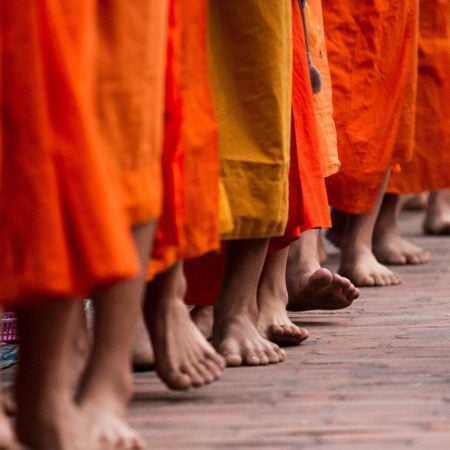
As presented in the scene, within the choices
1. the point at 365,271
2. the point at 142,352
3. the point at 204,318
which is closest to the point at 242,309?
the point at 142,352

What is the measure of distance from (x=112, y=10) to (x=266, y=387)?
1033 millimetres

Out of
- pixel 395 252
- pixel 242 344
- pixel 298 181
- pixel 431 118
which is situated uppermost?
pixel 298 181

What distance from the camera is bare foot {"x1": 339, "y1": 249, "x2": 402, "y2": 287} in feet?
18.3

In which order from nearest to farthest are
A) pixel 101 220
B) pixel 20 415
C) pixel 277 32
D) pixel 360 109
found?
1. pixel 101 220
2. pixel 20 415
3. pixel 277 32
4. pixel 360 109

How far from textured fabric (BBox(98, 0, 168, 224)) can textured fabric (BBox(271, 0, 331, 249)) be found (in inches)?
55.2

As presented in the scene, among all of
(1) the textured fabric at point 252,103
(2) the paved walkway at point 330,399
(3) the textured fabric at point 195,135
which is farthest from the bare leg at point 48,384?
(1) the textured fabric at point 252,103

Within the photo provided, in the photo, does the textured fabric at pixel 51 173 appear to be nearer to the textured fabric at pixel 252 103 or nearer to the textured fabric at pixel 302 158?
the textured fabric at pixel 252 103

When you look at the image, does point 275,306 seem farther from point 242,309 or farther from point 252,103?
point 252,103

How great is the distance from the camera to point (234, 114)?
3.65 m

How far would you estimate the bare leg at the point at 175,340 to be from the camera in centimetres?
326

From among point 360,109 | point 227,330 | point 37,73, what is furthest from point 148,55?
point 360,109

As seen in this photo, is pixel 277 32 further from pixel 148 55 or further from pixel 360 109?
pixel 360 109

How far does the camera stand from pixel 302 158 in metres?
4.14

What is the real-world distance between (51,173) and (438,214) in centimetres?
530
